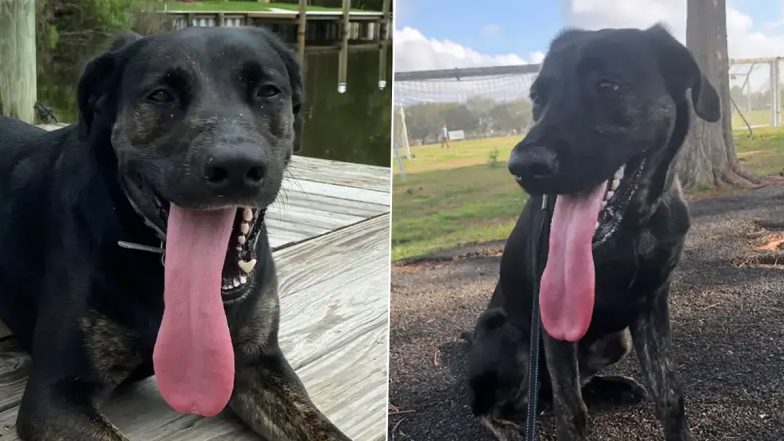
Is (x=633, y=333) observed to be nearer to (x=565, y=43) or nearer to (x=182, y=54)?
(x=565, y=43)

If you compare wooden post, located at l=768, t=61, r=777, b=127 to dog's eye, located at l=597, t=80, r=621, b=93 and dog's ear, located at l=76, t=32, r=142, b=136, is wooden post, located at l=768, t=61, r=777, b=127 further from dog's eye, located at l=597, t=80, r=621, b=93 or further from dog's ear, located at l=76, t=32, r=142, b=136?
dog's ear, located at l=76, t=32, r=142, b=136

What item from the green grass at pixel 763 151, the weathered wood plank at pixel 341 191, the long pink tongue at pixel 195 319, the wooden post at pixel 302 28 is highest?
the wooden post at pixel 302 28

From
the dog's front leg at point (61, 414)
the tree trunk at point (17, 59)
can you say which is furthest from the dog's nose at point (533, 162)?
the tree trunk at point (17, 59)

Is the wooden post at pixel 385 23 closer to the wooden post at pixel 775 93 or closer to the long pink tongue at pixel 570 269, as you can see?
the long pink tongue at pixel 570 269

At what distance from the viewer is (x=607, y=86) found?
66.9 inches

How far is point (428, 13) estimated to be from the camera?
2.04m

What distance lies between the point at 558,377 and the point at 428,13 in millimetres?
926

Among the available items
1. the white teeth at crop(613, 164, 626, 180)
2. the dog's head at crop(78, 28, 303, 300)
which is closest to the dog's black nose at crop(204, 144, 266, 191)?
the dog's head at crop(78, 28, 303, 300)

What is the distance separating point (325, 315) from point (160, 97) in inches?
36.6

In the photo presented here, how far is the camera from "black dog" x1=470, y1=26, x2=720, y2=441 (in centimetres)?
170

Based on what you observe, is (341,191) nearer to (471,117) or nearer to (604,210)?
(471,117)

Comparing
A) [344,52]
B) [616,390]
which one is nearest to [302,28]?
[344,52]

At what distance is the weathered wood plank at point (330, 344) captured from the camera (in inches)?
79.2

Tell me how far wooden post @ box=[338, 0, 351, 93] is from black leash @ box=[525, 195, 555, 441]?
58 centimetres
